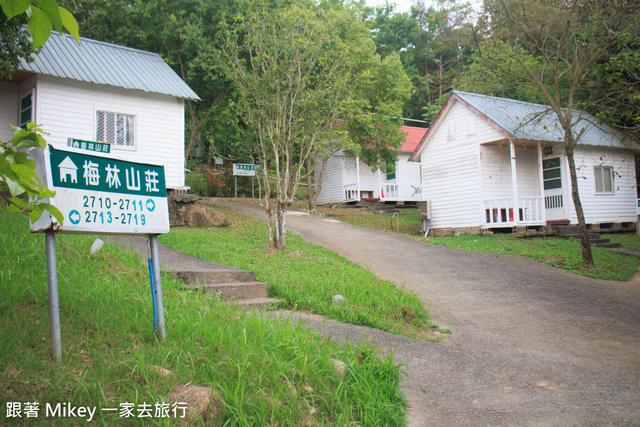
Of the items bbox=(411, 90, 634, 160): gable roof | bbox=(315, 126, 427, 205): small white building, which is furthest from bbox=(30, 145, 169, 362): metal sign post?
bbox=(315, 126, 427, 205): small white building

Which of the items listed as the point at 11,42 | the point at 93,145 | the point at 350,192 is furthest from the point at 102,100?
the point at 350,192

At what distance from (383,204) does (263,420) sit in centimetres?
2374

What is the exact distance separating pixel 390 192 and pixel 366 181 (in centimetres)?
165

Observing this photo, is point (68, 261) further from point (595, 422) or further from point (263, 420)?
point (595, 422)

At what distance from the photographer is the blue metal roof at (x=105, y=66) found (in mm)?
13648

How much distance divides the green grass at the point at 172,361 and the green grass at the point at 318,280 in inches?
67.4

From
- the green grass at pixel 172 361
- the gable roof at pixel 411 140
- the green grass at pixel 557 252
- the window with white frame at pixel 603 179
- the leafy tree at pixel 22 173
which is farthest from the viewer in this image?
the gable roof at pixel 411 140

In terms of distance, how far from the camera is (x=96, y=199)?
3.58m

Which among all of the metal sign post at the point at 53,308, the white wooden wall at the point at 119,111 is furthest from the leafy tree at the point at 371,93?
the metal sign post at the point at 53,308

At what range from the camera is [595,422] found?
3699 millimetres

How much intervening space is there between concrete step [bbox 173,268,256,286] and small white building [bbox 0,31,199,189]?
7.07 metres

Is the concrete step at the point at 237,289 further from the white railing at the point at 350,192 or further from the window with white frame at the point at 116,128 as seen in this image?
the white railing at the point at 350,192

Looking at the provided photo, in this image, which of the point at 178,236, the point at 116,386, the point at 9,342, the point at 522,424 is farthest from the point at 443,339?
the point at 178,236

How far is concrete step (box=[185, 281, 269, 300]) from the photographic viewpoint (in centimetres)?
654
